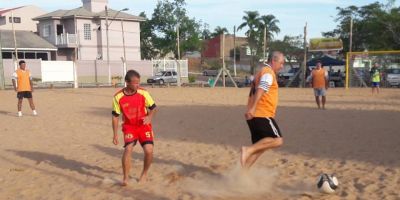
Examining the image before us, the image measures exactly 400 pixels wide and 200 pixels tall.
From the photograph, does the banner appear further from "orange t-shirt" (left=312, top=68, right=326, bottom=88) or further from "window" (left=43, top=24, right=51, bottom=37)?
"window" (left=43, top=24, right=51, bottom=37)

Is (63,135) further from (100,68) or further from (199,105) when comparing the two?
(100,68)

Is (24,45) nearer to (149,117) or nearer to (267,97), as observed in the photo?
(149,117)

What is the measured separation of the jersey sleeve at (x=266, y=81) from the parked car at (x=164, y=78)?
34.7m

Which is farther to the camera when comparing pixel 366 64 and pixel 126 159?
pixel 366 64

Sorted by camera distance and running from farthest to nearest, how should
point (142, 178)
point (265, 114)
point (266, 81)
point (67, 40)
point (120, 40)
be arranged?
point (120, 40) → point (67, 40) → point (142, 178) → point (265, 114) → point (266, 81)

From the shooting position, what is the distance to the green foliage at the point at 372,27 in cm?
4469

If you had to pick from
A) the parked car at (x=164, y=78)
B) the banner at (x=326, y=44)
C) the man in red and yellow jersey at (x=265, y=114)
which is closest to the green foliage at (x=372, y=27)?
the banner at (x=326, y=44)

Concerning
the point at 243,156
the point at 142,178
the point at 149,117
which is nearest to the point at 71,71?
the point at 142,178

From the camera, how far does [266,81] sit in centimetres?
568

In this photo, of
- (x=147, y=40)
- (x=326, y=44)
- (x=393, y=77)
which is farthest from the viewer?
(x=147, y=40)

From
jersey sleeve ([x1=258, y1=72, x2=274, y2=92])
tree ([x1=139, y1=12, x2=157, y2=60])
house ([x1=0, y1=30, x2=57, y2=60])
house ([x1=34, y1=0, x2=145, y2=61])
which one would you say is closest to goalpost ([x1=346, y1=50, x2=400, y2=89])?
house ([x1=34, y1=0, x2=145, y2=61])

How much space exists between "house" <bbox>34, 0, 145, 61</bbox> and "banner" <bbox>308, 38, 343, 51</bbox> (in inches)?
774

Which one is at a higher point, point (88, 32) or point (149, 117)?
point (88, 32)

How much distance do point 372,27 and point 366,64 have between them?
18.2 m
